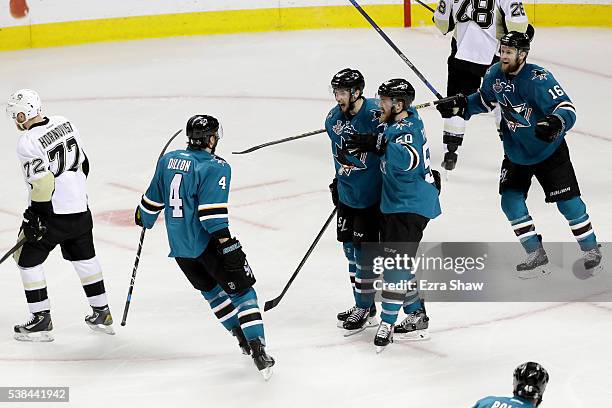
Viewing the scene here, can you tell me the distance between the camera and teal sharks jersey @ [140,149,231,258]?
4816mm

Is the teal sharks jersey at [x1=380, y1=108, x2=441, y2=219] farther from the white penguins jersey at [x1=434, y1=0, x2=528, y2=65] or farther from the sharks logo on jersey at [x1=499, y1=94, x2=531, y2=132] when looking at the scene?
the white penguins jersey at [x1=434, y1=0, x2=528, y2=65]

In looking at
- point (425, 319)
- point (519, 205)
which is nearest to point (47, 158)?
point (425, 319)

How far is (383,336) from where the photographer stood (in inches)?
205

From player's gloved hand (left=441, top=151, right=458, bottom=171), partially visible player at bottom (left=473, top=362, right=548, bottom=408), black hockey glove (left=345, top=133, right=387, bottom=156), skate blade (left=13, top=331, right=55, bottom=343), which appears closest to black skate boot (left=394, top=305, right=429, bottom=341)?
black hockey glove (left=345, top=133, right=387, bottom=156)

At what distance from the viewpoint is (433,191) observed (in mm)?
5199

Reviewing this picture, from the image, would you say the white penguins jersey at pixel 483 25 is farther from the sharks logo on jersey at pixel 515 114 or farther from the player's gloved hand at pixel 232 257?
the player's gloved hand at pixel 232 257

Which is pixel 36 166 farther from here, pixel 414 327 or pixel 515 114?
pixel 515 114

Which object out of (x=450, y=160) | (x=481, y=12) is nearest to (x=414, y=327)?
(x=450, y=160)

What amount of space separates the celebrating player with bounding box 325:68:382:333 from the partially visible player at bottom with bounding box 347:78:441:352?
0.10m

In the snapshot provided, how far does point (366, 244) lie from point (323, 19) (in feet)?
23.6

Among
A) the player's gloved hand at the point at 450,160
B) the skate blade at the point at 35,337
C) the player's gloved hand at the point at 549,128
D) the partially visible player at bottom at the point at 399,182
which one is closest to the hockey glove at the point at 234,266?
the partially visible player at bottom at the point at 399,182

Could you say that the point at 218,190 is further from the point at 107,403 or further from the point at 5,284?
the point at 5,284

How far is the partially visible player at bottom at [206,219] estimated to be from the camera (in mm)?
4820

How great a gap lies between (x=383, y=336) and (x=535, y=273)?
1194mm
